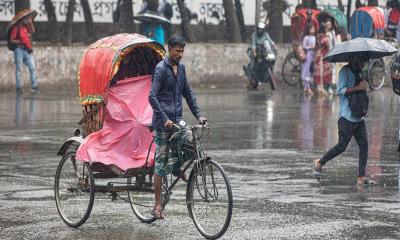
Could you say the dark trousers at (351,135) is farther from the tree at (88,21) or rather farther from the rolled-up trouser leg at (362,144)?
the tree at (88,21)

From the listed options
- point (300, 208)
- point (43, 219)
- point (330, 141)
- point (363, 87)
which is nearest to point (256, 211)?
point (300, 208)

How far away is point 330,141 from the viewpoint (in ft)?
56.9

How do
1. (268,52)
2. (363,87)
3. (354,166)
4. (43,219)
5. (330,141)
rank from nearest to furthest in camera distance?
(43,219), (363,87), (354,166), (330,141), (268,52)

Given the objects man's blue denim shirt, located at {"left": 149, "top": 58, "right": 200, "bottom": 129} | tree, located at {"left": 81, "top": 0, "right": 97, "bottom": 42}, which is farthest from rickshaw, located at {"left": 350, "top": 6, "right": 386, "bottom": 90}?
man's blue denim shirt, located at {"left": 149, "top": 58, "right": 200, "bottom": 129}

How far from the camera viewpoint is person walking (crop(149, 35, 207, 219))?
31.7 ft

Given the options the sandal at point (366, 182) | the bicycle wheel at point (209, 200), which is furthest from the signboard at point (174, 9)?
the bicycle wheel at point (209, 200)

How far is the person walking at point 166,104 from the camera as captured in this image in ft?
31.7

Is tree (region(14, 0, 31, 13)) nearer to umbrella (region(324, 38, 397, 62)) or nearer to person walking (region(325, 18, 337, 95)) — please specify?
person walking (region(325, 18, 337, 95))

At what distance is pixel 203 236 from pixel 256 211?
1.40 metres

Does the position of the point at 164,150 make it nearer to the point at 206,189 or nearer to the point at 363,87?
the point at 206,189

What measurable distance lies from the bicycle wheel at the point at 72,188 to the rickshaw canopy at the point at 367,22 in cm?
2106

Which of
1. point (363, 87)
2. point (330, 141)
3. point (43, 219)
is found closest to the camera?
point (43, 219)

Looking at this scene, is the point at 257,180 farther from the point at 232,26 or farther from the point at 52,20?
the point at 232,26

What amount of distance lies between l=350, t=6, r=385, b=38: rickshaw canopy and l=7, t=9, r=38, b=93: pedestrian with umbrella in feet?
29.9
